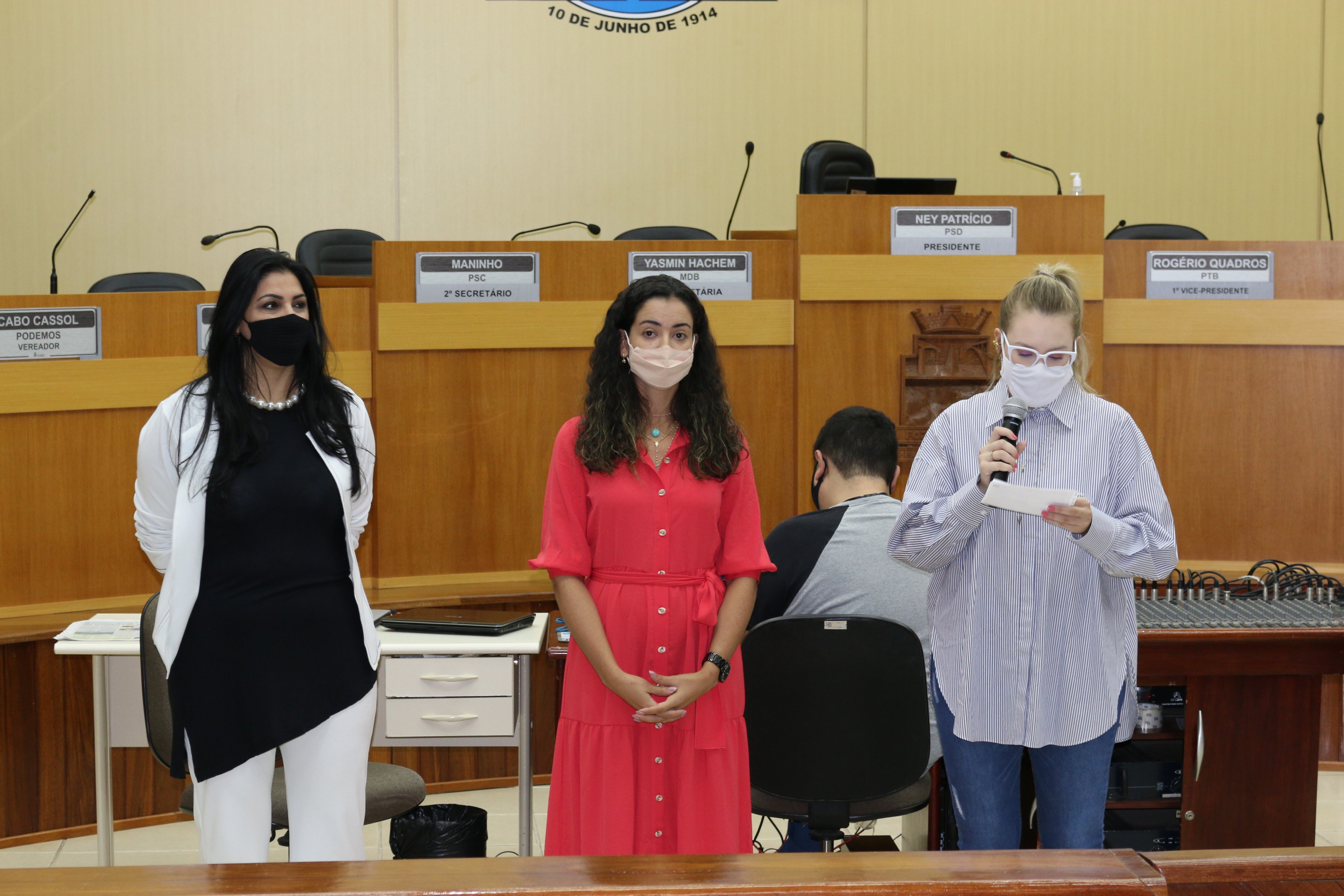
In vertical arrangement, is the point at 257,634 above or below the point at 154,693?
above

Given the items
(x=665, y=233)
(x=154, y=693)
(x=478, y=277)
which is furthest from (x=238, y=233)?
(x=154, y=693)

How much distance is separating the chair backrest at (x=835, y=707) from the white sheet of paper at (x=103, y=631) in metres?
1.57

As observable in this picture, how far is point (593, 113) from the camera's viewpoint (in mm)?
7270

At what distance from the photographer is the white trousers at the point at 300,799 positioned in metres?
1.92

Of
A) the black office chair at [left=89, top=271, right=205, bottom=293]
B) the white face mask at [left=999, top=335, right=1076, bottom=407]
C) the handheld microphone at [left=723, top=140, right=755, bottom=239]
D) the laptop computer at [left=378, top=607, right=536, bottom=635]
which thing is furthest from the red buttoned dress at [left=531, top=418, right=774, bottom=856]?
the handheld microphone at [left=723, top=140, right=755, bottom=239]

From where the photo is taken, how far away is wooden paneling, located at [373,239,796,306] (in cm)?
426

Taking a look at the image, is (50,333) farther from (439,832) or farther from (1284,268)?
(1284,268)

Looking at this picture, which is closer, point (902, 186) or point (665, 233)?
point (902, 186)

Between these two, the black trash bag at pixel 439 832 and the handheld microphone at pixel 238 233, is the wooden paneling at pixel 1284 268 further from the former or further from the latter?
the handheld microphone at pixel 238 233

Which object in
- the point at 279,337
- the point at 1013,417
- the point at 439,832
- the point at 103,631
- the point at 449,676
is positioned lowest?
the point at 439,832

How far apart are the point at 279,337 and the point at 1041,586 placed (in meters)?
1.32

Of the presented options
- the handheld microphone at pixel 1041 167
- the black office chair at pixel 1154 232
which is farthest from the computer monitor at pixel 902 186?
the handheld microphone at pixel 1041 167

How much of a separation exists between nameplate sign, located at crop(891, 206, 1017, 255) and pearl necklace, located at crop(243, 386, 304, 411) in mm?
2630

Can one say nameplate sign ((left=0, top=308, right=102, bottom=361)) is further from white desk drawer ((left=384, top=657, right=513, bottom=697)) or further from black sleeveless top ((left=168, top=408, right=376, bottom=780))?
black sleeveless top ((left=168, top=408, right=376, bottom=780))
